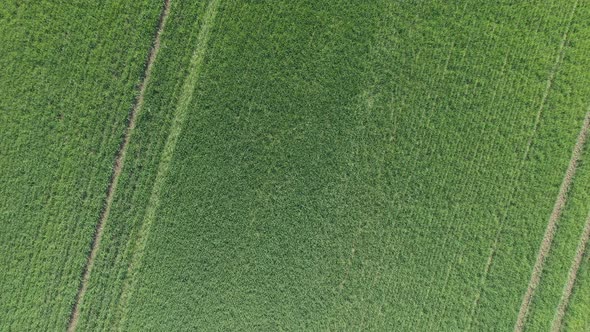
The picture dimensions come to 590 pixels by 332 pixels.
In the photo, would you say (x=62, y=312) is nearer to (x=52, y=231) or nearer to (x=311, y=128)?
(x=52, y=231)

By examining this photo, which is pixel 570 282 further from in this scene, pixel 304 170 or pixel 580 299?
pixel 304 170

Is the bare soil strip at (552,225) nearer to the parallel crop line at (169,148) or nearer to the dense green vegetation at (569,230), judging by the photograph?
the dense green vegetation at (569,230)

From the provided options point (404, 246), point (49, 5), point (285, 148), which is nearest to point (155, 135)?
point (285, 148)

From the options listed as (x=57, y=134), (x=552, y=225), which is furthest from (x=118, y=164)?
(x=552, y=225)

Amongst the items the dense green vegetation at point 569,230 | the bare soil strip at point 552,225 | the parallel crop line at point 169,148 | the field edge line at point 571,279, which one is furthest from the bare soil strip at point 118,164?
the field edge line at point 571,279

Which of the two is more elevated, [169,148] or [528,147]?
[528,147]

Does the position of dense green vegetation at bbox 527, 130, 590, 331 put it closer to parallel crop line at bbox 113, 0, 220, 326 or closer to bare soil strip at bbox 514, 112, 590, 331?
bare soil strip at bbox 514, 112, 590, 331

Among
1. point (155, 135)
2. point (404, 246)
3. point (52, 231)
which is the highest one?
point (155, 135)
